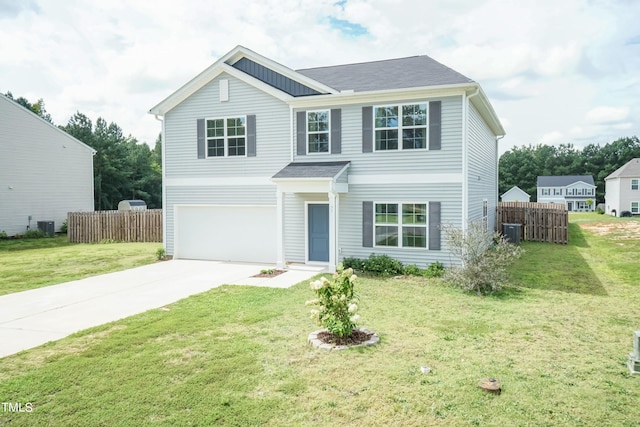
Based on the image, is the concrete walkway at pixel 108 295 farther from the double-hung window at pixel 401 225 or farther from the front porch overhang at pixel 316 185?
the double-hung window at pixel 401 225

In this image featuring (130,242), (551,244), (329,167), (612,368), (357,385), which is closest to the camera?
(357,385)

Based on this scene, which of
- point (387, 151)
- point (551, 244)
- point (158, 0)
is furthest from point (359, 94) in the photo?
point (551, 244)

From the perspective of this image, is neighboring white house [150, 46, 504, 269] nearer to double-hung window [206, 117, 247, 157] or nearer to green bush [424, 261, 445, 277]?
double-hung window [206, 117, 247, 157]

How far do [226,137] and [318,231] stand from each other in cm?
456

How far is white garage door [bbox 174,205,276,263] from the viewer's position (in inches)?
607

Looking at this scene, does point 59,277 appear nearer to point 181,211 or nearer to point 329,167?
point 181,211

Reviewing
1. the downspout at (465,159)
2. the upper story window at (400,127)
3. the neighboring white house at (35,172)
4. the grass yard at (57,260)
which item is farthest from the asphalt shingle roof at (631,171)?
the neighboring white house at (35,172)

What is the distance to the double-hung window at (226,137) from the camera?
15.2 meters

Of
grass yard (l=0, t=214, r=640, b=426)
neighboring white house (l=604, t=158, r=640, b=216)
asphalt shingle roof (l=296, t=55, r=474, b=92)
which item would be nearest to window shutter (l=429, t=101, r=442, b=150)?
asphalt shingle roof (l=296, t=55, r=474, b=92)

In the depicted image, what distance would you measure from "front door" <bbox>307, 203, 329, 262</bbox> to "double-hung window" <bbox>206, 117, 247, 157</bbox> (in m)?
3.17

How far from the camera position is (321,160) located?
14312mm

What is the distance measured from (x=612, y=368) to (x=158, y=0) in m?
11.9

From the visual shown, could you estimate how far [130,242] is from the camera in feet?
74.6

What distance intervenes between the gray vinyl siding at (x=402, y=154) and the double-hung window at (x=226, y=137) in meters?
2.16
